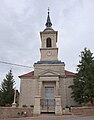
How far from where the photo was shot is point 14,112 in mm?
20688

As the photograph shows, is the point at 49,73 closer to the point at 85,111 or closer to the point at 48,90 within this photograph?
the point at 48,90

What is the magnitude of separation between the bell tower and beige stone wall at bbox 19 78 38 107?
4593 mm

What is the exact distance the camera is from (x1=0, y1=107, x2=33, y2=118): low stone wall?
2009 centimetres

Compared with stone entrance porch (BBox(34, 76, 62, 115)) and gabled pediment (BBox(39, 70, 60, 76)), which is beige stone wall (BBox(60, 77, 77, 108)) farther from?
gabled pediment (BBox(39, 70, 60, 76))

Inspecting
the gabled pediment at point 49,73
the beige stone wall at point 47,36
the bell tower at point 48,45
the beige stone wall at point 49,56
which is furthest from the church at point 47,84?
the beige stone wall at point 47,36

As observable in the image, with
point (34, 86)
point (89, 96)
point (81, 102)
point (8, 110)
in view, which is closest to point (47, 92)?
point (34, 86)

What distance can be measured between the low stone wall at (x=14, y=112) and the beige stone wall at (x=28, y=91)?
25.5ft

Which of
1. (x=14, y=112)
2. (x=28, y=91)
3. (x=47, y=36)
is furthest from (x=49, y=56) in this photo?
(x=14, y=112)

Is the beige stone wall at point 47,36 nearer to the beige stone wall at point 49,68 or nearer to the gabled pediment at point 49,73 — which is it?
the beige stone wall at point 49,68

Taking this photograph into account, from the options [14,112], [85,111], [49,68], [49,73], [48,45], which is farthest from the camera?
[48,45]

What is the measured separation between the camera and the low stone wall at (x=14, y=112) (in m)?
20.1

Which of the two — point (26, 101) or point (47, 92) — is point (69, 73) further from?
point (26, 101)

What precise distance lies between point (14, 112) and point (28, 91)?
916 centimetres

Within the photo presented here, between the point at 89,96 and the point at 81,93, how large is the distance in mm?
1313
